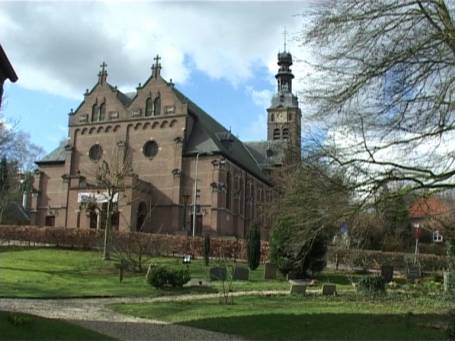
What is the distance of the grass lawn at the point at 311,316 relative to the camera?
489 inches

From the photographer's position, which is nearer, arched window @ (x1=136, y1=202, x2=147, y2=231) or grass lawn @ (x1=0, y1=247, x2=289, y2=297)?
grass lawn @ (x1=0, y1=247, x2=289, y2=297)

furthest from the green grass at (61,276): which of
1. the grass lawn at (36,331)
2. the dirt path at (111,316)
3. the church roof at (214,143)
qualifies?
the church roof at (214,143)

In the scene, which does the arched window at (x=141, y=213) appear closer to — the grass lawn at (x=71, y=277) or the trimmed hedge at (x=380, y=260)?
the grass lawn at (x=71, y=277)

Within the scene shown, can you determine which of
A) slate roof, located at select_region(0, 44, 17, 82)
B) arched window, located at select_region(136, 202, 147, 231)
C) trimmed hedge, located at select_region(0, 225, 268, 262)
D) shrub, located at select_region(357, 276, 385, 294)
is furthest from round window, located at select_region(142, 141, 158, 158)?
shrub, located at select_region(357, 276, 385, 294)

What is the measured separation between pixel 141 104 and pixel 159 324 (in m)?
48.4

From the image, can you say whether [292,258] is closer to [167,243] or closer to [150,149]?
[167,243]

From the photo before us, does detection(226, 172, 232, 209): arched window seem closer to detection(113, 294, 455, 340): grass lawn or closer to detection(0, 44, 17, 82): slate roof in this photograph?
detection(113, 294, 455, 340): grass lawn

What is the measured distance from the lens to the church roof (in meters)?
58.3

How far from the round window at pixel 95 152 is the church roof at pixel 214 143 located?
10086 millimetres

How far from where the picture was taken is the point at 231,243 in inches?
1651

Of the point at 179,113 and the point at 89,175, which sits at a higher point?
the point at 179,113

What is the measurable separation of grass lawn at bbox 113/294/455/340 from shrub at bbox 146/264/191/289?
4162 mm

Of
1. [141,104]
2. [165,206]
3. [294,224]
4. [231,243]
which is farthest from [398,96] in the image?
[141,104]

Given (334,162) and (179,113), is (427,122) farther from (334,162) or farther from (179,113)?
(179,113)
